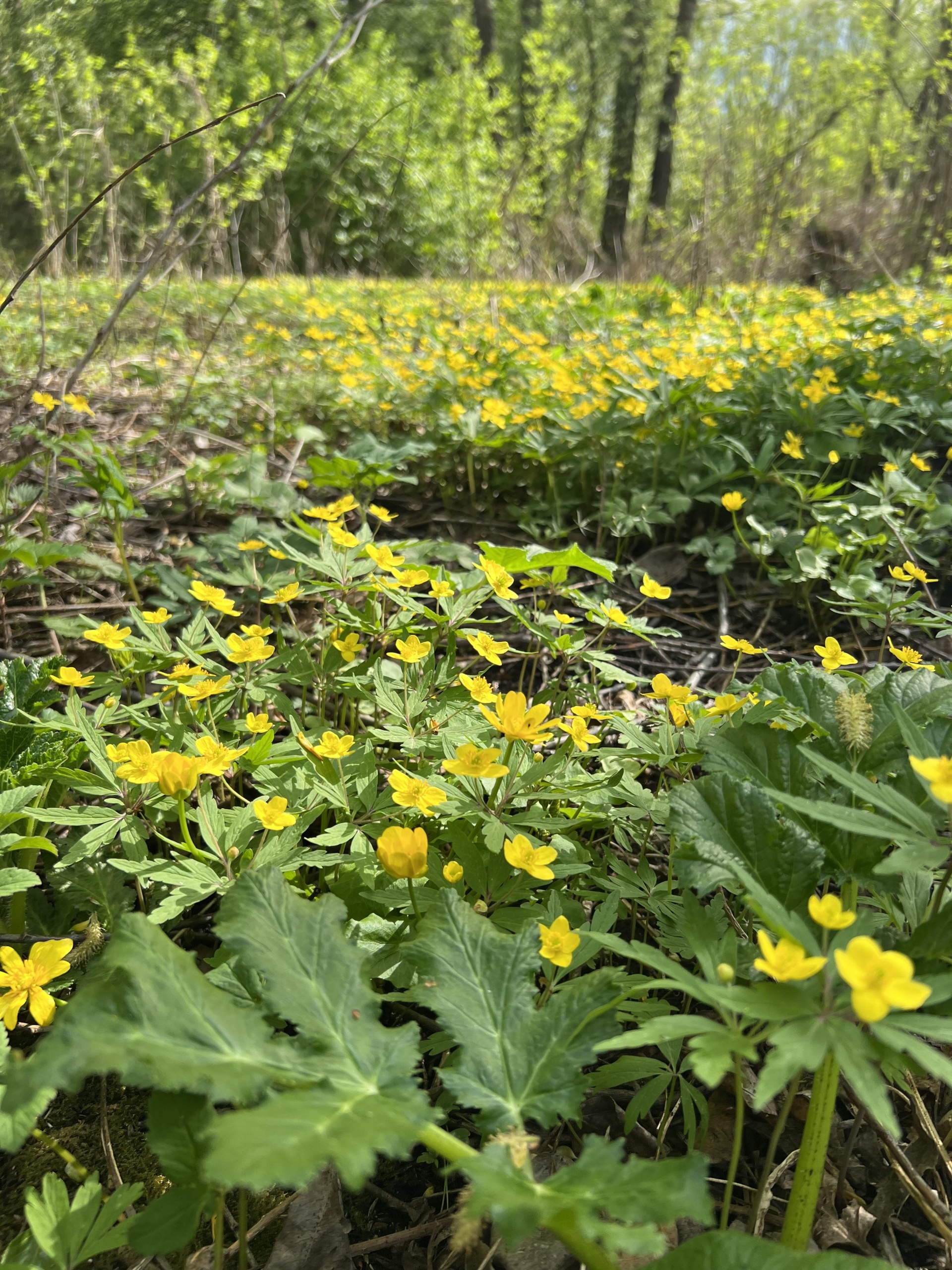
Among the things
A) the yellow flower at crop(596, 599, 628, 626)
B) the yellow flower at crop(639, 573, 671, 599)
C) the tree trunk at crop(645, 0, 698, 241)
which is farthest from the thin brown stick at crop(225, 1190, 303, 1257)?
the tree trunk at crop(645, 0, 698, 241)

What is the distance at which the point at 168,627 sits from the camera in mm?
2492

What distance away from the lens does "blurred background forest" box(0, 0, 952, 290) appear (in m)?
5.60

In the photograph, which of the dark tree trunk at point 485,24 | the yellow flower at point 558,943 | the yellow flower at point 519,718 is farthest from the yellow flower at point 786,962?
the dark tree trunk at point 485,24

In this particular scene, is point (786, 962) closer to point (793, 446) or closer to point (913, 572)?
point (913, 572)

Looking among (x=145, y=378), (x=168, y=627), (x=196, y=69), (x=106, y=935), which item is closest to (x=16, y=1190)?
(x=106, y=935)

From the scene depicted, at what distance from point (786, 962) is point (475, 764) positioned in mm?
580

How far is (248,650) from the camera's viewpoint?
5.34ft

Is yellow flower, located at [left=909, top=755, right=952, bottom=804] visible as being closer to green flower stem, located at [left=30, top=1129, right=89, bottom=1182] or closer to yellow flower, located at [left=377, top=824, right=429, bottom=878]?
yellow flower, located at [left=377, top=824, right=429, bottom=878]

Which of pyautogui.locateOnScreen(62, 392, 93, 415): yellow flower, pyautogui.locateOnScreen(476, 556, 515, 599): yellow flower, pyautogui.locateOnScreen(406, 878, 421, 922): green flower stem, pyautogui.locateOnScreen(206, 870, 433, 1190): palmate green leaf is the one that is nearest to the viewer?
pyautogui.locateOnScreen(206, 870, 433, 1190): palmate green leaf

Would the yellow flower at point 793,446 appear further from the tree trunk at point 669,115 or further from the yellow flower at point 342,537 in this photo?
the tree trunk at point 669,115

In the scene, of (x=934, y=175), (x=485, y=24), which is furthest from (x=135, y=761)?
(x=485, y=24)

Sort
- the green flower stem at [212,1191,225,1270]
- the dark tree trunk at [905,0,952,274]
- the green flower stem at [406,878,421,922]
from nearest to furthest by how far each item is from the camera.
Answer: the green flower stem at [212,1191,225,1270], the green flower stem at [406,878,421,922], the dark tree trunk at [905,0,952,274]

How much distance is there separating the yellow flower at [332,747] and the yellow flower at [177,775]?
0.75ft

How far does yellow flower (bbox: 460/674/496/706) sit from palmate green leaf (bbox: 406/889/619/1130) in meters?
0.50
